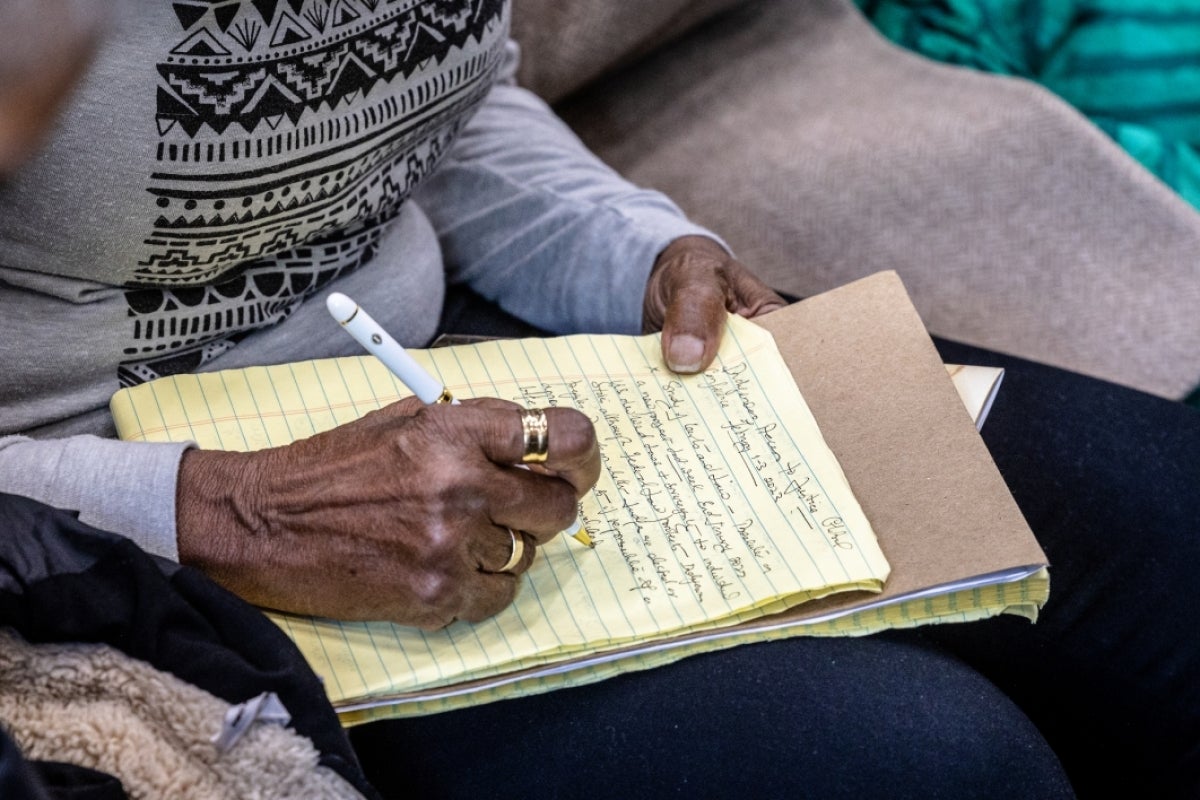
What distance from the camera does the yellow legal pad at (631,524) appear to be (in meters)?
0.56

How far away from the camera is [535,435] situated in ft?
1.76

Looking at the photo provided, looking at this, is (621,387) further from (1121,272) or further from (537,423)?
(1121,272)

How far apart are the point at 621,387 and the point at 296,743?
0.29 meters

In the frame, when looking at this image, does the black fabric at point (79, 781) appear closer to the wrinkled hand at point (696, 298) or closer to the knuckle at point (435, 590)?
the knuckle at point (435, 590)

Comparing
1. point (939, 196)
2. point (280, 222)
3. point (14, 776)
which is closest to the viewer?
point (14, 776)

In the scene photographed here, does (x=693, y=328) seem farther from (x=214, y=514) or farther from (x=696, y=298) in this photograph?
(x=214, y=514)

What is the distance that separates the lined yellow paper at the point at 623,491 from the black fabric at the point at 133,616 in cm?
4

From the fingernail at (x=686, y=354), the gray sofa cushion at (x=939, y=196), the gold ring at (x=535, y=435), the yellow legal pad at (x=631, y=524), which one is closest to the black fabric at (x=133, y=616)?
the yellow legal pad at (x=631, y=524)

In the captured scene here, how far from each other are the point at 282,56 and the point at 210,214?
0.10 meters

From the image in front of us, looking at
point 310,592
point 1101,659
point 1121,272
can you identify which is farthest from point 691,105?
point 310,592

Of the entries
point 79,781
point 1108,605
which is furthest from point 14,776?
point 1108,605

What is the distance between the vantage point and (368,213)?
2.33 feet

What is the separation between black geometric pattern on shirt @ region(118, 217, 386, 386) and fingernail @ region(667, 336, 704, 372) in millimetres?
223

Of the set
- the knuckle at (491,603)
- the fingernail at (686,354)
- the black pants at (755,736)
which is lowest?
the black pants at (755,736)
